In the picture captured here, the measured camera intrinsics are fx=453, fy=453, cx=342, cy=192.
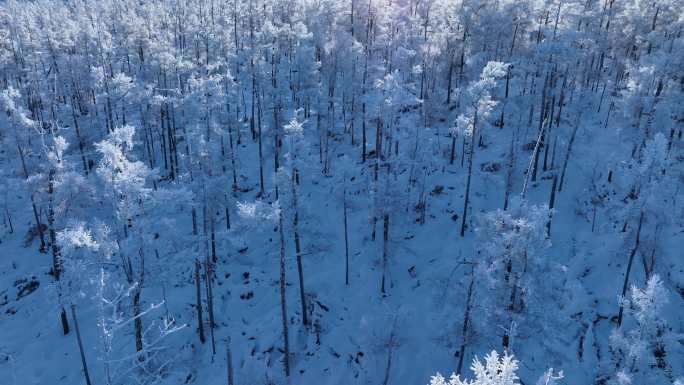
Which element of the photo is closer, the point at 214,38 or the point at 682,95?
the point at 682,95

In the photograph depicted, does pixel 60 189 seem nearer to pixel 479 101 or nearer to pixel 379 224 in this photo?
pixel 379 224

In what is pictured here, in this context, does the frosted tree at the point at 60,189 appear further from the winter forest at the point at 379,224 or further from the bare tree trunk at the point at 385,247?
the bare tree trunk at the point at 385,247

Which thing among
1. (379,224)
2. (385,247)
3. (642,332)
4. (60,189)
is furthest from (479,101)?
(60,189)

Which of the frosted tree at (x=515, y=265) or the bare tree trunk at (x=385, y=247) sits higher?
the frosted tree at (x=515, y=265)

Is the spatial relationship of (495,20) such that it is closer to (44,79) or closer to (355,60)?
(355,60)

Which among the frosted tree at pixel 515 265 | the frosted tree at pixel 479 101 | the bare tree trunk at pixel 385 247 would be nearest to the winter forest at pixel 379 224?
the frosted tree at pixel 515 265

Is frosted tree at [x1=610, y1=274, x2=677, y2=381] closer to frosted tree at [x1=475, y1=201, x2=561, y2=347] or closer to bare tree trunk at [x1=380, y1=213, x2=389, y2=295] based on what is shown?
frosted tree at [x1=475, y1=201, x2=561, y2=347]

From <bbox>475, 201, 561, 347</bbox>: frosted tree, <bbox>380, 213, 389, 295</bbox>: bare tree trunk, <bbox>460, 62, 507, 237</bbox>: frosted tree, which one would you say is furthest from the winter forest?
<bbox>380, 213, 389, 295</bbox>: bare tree trunk

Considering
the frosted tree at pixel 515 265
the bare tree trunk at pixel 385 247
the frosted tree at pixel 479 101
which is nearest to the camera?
the frosted tree at pixel 515 265

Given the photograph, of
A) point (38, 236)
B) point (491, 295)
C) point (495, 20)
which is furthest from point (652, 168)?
point (38, 236)
